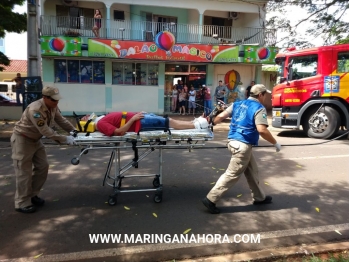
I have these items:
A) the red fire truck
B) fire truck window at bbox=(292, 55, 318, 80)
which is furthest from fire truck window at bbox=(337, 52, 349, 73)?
fire truck window at bbox=(292, 55, 318, 80)

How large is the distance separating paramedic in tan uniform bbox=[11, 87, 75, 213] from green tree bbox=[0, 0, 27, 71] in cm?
1043

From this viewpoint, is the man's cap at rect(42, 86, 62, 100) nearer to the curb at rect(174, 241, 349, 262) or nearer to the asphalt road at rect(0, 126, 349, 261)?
the asphalt road at rect(0, 126, 349, 261)

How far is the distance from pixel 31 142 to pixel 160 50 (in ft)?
38.6

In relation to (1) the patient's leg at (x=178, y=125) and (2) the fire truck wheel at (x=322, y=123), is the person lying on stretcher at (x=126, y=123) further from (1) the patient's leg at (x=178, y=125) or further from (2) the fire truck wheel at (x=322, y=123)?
(2) the fire truck wheel at (x=322, y=123)

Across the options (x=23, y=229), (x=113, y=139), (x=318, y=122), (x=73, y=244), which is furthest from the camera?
(x=318, y=122)

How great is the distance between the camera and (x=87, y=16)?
634 inches

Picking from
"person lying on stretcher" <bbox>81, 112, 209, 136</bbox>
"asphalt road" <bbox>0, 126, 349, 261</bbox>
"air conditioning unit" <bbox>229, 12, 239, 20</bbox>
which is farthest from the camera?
"air conditioning unit" <bbox>229, 12, 239, 20</bbox>

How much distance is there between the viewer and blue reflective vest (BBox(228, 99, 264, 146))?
12.6 feet

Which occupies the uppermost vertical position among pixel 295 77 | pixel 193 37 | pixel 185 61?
pixel 193 37

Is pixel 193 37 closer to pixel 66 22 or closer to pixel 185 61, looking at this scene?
pixel 185 61

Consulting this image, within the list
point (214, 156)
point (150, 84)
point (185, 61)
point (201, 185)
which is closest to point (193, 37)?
point (185, 61)

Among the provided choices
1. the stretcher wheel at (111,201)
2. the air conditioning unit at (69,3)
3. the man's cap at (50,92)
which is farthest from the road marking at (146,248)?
the air conditioning unit at (69,3)

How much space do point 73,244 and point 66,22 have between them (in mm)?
14482

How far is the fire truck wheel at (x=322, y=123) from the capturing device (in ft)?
29.7
